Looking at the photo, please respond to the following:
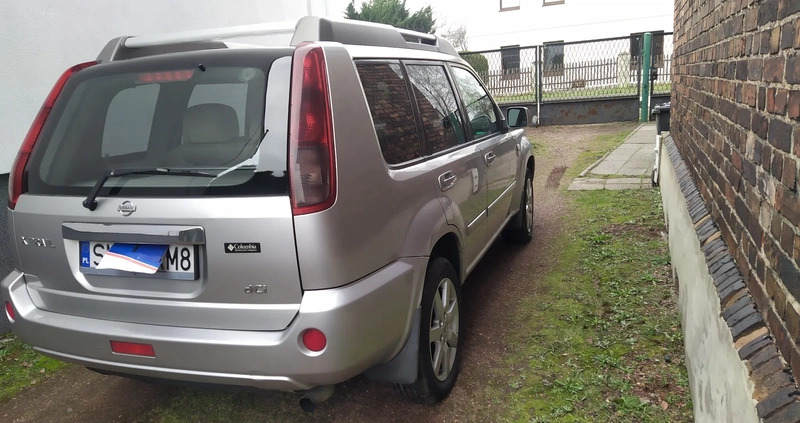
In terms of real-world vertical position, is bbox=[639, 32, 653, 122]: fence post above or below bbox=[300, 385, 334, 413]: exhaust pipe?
above

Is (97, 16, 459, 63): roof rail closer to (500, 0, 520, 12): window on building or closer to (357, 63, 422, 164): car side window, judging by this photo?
(357, 63, 422, 164): car side window

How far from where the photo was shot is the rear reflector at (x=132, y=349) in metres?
2.39

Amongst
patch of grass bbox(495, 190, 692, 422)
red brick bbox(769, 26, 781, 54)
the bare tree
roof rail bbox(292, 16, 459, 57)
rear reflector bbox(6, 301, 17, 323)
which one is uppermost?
the bare tree

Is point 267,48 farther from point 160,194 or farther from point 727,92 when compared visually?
point 727,92

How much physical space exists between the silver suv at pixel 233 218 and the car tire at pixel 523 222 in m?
2.59

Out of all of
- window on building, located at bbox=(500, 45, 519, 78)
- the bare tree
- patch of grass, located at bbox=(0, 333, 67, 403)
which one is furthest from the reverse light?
the bare tree

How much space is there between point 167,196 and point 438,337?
59.9 inches

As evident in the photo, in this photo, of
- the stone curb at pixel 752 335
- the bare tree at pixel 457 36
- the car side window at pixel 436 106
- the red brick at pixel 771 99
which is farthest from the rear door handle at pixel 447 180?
the bare tree at pixel 457 36

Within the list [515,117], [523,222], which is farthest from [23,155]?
[523,222]

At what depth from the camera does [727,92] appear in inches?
107

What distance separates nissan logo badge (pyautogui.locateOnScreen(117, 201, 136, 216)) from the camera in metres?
2.34

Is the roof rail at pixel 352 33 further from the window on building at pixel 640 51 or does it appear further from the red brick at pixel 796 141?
the window on building at pixel 640 51

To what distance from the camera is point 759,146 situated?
204 centimetres

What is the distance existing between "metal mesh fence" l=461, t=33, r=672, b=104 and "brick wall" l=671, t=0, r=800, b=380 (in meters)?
11.6
